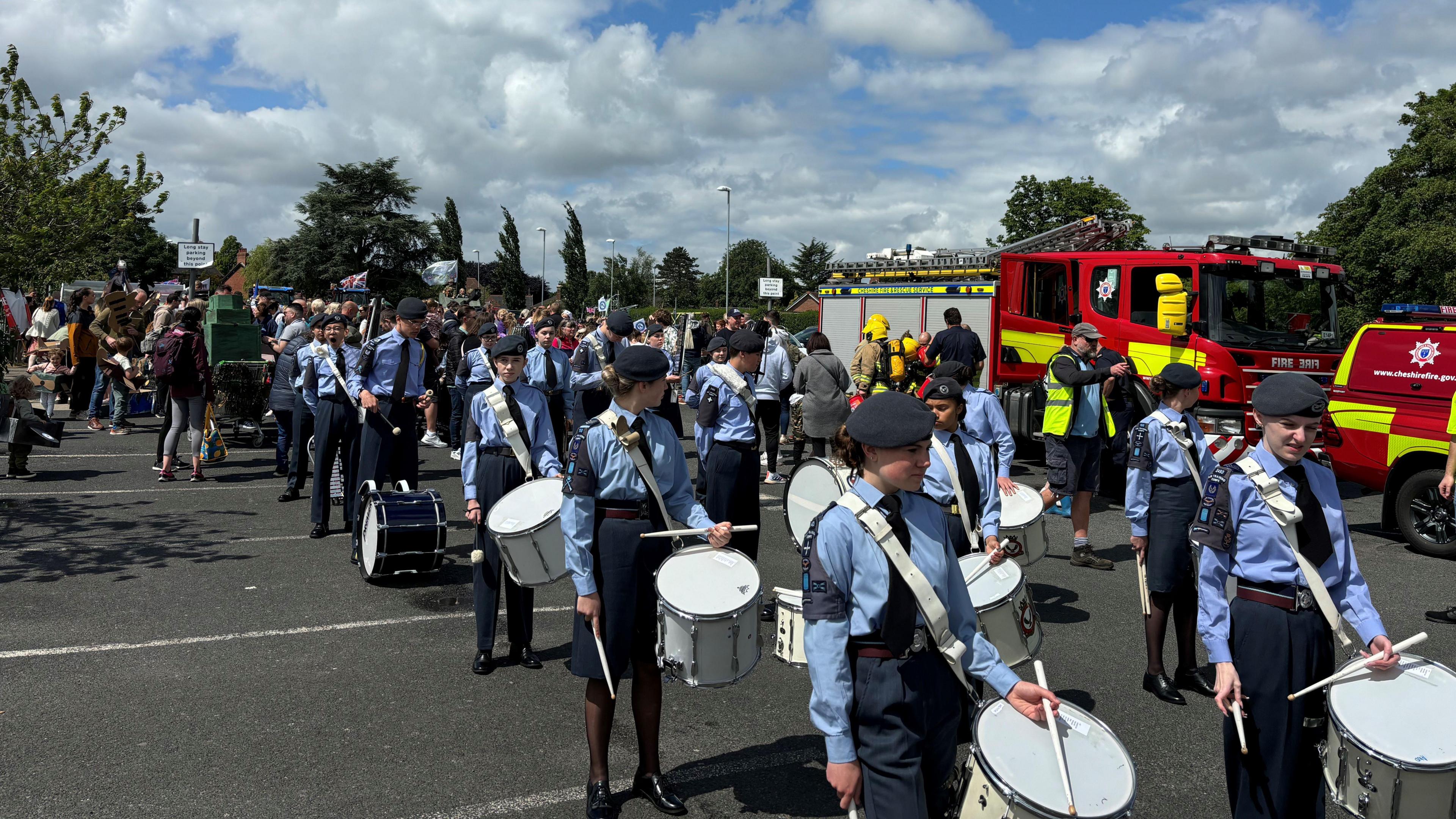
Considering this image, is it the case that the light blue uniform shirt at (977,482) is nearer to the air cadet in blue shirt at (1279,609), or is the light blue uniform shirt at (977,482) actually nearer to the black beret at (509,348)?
the air cadet in blue shirt at (1279,609)

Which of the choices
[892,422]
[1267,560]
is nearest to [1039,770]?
[892,422]

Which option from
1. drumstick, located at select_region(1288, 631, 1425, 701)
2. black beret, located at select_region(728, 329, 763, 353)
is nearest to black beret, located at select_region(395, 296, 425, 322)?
black beret, located at select_region(728, 329, 763, 353)

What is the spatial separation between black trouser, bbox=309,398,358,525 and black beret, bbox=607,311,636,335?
3.05m

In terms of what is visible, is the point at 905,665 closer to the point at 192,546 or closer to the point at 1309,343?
the point at 192,546

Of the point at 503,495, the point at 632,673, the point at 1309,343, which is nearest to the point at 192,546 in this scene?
the point at 503,495

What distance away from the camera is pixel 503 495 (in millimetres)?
5797

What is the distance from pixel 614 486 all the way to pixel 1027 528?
2.78m

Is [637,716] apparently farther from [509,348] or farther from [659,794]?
[509,348]

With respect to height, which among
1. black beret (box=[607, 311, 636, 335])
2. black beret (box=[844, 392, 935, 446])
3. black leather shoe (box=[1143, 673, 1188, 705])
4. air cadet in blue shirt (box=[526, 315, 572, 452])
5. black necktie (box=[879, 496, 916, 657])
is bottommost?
black leather shoe (box=[1143, 673, 1188, 705])

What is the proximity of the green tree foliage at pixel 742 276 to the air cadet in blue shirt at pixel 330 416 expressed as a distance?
77689mm

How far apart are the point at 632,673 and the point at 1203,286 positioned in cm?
998

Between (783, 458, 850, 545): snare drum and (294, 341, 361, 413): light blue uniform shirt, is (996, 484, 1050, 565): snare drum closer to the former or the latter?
(783, 458, 850, 545): snare drum

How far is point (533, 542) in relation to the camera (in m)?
5.00

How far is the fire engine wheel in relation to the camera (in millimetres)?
9086
